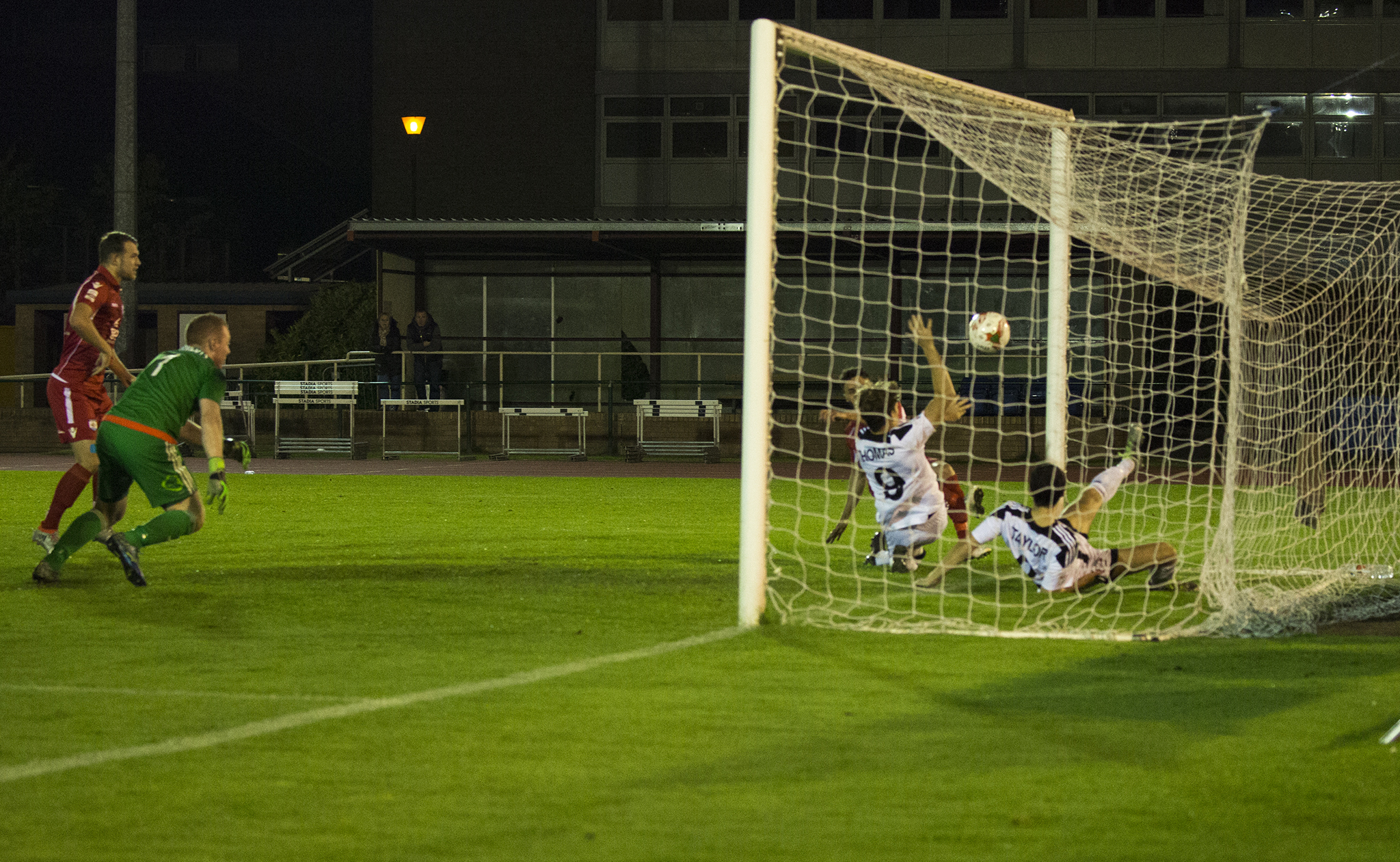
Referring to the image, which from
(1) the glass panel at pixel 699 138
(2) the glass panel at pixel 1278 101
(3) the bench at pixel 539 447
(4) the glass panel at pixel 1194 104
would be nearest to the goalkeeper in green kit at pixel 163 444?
(3) the bench at pixel 539 447

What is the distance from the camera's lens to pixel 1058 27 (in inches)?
1115

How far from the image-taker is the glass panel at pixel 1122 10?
92.7 ft

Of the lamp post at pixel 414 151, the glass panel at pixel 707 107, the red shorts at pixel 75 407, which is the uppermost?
the glass panel at pixel 707 107

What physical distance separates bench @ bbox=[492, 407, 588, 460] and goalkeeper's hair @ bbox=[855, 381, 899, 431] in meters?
13.6

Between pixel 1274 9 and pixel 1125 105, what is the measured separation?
354cm

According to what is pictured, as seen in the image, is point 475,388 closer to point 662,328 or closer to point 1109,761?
point 662,328

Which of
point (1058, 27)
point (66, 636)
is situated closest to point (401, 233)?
point (1058, 27)

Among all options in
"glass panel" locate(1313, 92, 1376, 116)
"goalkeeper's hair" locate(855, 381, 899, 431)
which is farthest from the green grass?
"glass panel" locate(1313, 92, 1376, 116)

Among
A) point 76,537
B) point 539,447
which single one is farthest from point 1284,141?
point 76,537

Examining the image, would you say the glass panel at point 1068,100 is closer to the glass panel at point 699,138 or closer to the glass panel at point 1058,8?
the glass panel at point 1058,8

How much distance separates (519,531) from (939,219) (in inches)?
720

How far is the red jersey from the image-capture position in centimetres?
823

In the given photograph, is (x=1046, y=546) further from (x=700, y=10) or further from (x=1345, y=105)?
(x=1345, y=105)

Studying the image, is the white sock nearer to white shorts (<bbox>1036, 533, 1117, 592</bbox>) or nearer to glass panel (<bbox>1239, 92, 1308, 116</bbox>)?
white shorts (<bbox>1036, 533, 1117, 592</bbox>)
